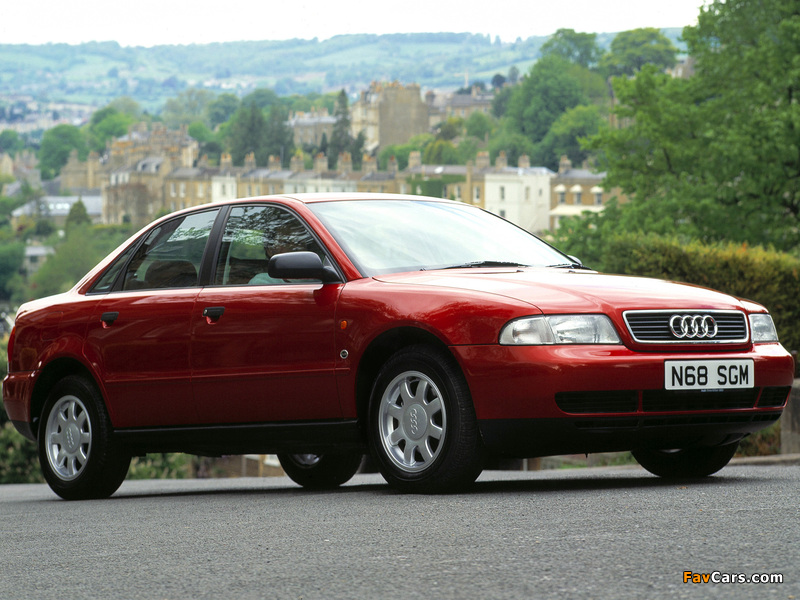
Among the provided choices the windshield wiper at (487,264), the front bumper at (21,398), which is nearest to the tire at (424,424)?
the windshield wiper at (487,264)

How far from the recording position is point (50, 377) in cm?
899

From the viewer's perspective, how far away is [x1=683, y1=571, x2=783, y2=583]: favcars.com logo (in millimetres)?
4121

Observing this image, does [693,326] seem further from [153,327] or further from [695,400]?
[153,327]

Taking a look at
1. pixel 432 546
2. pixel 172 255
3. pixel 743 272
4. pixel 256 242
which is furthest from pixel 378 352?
pixel 743 272

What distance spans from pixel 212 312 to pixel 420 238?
4.17ft

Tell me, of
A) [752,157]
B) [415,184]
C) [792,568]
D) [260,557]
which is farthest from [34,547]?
[415,184]

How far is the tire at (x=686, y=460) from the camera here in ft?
25.4

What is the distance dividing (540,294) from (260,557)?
2278 millimetres

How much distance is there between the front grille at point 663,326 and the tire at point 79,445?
3546 millimetres

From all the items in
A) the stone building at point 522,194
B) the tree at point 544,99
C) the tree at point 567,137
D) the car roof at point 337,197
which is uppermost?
the car roof at point 337,197

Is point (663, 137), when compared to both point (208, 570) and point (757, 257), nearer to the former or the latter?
point (757, 257)

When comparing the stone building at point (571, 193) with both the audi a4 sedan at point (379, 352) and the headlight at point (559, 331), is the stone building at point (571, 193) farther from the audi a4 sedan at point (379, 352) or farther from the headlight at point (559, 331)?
the headlight at point (559, 331)

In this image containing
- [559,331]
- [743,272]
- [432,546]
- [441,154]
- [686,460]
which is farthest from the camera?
[441,154]

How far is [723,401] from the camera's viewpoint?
6.87m
